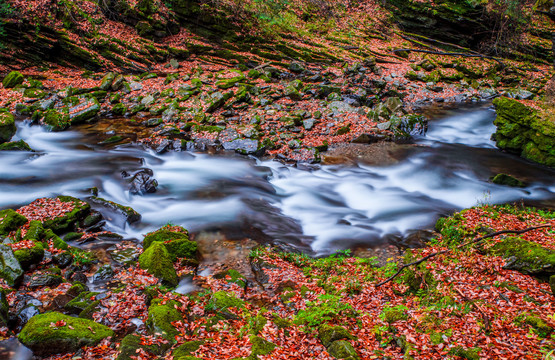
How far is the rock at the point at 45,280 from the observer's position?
18.0 ft

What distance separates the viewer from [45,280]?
5562 mm

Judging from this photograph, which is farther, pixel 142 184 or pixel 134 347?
pixel 142 184

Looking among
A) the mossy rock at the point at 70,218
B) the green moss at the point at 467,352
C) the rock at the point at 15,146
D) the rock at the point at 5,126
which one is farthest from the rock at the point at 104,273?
the rock at the point at 5,126

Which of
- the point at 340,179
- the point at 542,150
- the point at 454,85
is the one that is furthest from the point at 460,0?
the point at 340,179

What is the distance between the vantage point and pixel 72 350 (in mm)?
4137

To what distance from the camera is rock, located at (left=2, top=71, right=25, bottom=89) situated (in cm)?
1560

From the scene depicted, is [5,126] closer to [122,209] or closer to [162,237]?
[122,209]

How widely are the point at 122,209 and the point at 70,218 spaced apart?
124 centimetres

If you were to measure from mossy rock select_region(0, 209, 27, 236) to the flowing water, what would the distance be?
5.03 ft

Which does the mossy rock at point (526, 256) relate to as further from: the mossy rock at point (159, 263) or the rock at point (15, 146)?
the rock at point (15, 146)

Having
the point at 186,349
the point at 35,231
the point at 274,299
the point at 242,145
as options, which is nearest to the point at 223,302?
the point at 274,299

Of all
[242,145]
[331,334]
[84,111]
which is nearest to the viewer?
[331,334]

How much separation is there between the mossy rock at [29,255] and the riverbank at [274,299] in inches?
0.7

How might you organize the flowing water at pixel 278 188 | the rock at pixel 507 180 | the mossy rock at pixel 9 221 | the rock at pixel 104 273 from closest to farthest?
the rock at pixel 104 273, the mossy rock at pixel 9 221, the flowing water at pixel 278 188, the rock at pixel 507 180
